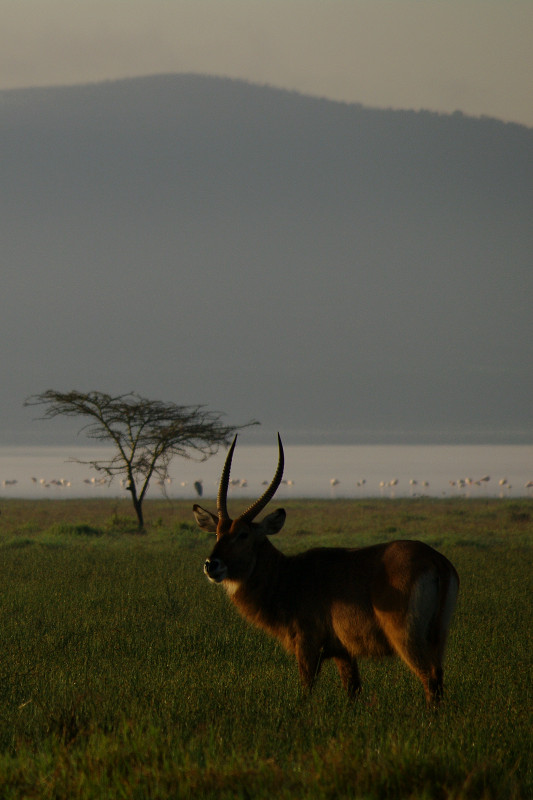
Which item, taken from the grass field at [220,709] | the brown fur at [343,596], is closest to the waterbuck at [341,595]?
the brown fur at [343,596]

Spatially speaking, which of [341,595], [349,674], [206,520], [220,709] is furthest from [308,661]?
[206,520]

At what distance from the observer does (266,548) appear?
25.6 feet

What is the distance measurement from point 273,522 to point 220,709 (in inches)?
64.9

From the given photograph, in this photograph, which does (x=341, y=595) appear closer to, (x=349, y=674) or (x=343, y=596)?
(x=343, y=596)

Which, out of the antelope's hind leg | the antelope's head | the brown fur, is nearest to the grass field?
the antelope's hind leg

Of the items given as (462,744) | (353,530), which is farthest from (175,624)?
(353,530)

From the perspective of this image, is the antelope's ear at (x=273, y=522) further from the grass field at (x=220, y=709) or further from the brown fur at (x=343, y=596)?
the grass field at (x=220, y=709)

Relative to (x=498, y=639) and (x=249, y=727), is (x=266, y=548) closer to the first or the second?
(x=249, y=727)

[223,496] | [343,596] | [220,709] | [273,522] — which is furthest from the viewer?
[223,496]

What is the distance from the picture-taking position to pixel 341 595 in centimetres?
718

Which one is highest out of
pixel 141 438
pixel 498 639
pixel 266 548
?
pixel 141 438

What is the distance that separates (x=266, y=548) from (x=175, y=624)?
448 cm

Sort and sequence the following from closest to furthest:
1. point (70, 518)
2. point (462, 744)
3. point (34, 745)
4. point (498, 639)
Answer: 1. point (462, 744)
2. point (34, 745)
3. point (498, 639)
4. point (70, 518)

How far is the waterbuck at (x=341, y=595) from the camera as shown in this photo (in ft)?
22.0
